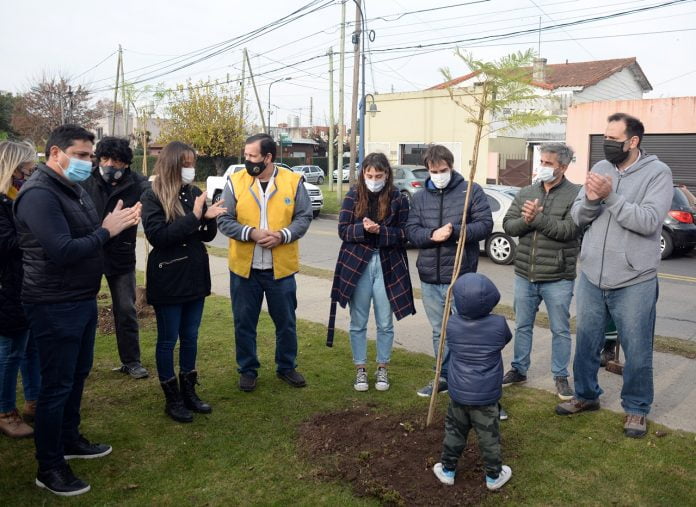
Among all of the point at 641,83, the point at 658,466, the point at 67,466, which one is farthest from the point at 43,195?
the point at 641,83

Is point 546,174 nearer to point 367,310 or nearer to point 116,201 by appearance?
point 367,310

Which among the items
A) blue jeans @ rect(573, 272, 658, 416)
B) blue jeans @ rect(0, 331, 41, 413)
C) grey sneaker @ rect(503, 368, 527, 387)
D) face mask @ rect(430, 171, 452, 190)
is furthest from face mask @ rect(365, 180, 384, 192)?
blue jeans @ rect(0, 331, 41, 413)

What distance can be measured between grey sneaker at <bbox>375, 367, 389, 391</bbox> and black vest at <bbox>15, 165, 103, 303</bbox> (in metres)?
2.43

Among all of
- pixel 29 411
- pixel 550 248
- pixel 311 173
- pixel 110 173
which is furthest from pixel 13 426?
pixel 311 173

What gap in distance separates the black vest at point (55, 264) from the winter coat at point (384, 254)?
2.04 m

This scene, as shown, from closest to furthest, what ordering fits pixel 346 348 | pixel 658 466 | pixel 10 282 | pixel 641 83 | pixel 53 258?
pixel 53 258 → pixel 658 466 → pixel 10 282 → pixel 346 348 → pixel 641 83

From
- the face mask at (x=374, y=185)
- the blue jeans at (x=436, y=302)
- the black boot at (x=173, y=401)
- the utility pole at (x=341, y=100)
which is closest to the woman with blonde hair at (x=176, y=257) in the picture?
the black boot at (x=173, y=401)

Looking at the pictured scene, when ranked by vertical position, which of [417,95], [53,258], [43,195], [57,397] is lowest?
[57,397]

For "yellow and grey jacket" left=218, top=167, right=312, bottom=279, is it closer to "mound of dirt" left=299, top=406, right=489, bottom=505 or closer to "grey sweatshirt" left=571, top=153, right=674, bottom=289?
"mound of dirt" left=299, top=406, right=489, bottom=505

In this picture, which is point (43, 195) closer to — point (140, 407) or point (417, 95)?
point (140, 407)

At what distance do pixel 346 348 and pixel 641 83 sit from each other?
3786cm

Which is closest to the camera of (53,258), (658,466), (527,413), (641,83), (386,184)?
(53,258)

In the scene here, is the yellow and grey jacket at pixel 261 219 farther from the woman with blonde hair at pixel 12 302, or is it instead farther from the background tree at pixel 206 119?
the background tree at pixel 206 119

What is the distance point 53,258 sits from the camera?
133 inches
